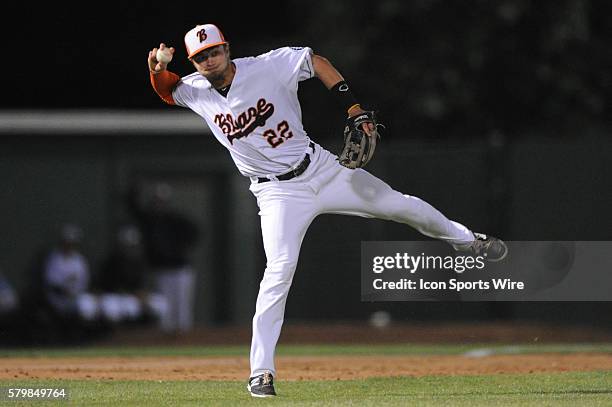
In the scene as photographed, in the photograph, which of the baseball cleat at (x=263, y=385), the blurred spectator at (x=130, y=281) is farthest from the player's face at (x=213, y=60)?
the blurred spectator at (x=130, y=281)

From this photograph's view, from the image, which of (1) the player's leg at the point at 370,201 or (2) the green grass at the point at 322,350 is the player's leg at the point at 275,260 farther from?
(2) the green grass at the point at 322,350

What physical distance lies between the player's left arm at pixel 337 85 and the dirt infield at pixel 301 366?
2235mm

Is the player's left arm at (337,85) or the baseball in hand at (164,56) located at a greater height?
the baseball in hand at (164,56)

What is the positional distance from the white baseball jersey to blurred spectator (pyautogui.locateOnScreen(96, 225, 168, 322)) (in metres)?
7.65

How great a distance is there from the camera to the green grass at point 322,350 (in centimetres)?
1326

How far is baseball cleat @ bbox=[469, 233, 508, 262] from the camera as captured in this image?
30.2 feet

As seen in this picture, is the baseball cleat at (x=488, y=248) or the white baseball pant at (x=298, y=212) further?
the baseball cleat at (x=488, y=248)

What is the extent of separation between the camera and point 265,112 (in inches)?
A: 333

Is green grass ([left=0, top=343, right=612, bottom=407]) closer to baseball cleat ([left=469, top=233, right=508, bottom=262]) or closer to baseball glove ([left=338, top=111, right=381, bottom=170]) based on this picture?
baseball cleat ([left=469, top=233, right=508, bottom=262])

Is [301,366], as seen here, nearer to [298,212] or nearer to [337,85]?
[298,212]

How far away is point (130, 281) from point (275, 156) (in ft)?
26.2

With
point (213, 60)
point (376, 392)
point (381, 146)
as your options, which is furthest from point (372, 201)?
point (381, 146)

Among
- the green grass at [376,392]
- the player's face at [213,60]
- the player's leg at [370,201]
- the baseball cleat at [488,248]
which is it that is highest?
the player's face at [213,60]

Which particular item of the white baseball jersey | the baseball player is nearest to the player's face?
the baseball player
